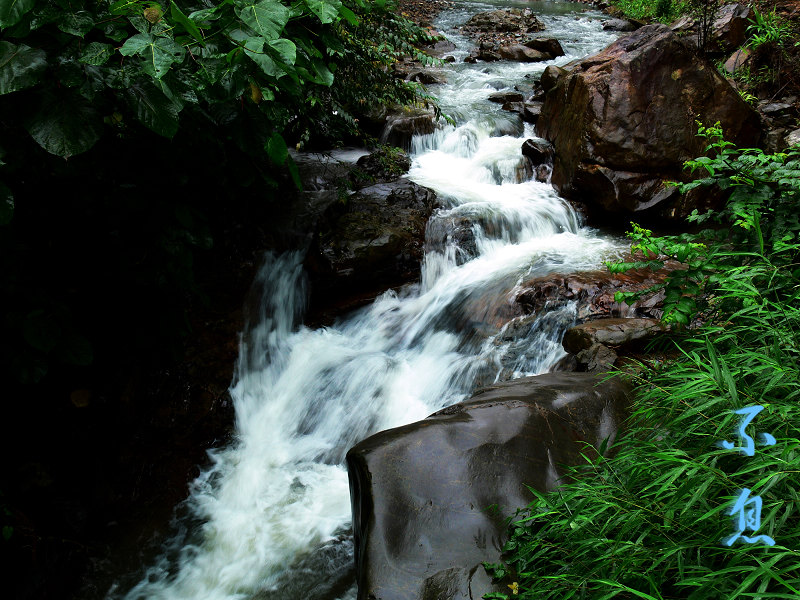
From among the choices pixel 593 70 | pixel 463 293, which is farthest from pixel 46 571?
pixel 593 70

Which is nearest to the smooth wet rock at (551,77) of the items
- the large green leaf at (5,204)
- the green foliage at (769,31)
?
the green foliage at (769,31)

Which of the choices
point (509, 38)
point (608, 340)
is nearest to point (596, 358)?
point (608, 340)

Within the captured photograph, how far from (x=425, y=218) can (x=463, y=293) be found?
3.95ft

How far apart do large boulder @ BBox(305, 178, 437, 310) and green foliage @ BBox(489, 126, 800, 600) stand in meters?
3.09

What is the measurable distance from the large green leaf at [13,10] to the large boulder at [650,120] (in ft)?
19.8

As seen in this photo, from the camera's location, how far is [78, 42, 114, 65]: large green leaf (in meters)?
1.58

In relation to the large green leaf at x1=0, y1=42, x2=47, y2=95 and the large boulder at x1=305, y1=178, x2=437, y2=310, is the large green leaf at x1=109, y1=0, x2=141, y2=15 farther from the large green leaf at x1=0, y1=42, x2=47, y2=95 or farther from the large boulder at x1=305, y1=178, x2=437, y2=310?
the large boulder at x1=305, y1=178, x2=437, y2=310

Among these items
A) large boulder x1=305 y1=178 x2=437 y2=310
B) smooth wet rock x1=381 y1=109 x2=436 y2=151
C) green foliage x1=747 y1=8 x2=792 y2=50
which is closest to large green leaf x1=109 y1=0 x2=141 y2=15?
large boulder x1=305 y1=178 x2=437 y2=310

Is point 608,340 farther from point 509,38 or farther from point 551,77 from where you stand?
point 509,38

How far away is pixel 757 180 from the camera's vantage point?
9.12 ft

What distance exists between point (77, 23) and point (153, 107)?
0.30 m

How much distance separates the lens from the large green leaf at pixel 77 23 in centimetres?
153

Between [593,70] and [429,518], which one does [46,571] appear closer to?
[429,518]

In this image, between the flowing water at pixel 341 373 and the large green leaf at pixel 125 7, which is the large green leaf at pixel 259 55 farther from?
the flowing water at pixel 341 373
